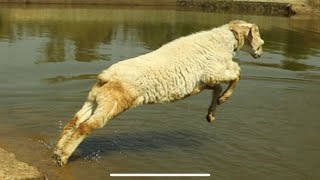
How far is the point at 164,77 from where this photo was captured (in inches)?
299

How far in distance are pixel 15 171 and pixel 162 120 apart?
162 inches

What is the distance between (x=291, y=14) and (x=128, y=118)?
3166 cm

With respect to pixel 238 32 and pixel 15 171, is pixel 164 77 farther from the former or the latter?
pixel 15 171

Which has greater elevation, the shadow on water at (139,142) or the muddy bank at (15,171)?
the muddy bank at (15,171)

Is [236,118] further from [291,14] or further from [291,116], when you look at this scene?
[291,14]

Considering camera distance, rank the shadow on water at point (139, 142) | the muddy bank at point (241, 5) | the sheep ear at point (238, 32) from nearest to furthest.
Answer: the shadow on water at point (139, 142) → the sheep ear at point (238, 32) → the muddy bank at point (241, 5)

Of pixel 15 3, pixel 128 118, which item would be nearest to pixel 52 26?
pixel 15 3

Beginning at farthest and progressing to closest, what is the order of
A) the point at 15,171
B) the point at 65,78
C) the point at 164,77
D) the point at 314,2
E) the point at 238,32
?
1. the point at 314,2
2. the point at 65,78
3. the point at 238,32
4. the point at 164,77
5. the point at 15,171

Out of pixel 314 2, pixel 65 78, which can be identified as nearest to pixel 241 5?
pixel 314 2

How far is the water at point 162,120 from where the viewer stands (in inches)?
309

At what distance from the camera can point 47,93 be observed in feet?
39.8

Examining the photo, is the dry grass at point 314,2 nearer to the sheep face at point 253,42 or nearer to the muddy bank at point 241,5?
the muddy bank at point 241,5

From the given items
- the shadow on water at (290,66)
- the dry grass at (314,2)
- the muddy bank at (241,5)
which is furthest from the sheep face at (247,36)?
the dry grass at (314,2)

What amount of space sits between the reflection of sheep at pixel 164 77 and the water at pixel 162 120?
2.20 ft
